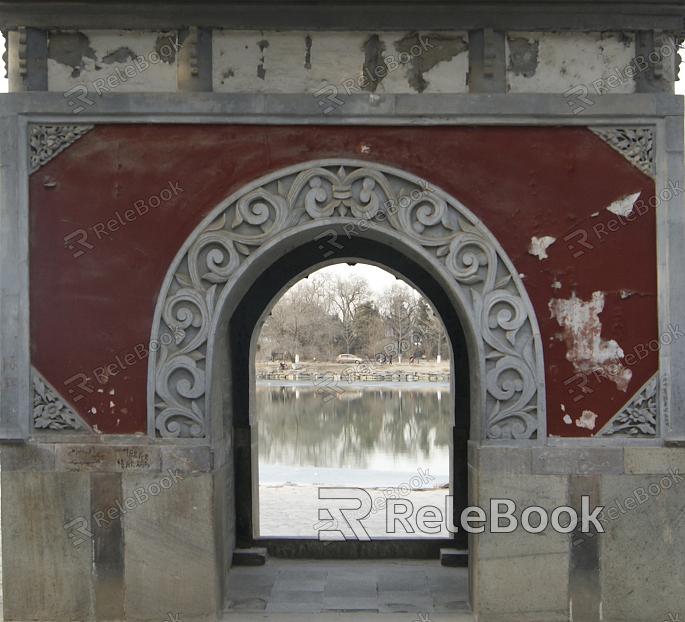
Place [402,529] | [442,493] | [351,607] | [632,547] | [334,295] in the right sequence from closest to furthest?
1. [632,547]
2. [351,607]
3. [402,529]
4. [442,493]
5. [334,295]

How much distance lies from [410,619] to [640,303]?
2.77 metres

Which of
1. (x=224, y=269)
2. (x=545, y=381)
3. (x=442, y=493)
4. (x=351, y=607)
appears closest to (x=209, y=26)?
(x=224, y=269)

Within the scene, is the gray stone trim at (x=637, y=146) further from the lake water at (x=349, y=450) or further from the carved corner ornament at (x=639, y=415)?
the lake water at (x=349, y=450)

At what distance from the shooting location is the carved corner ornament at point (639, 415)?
5035 mm

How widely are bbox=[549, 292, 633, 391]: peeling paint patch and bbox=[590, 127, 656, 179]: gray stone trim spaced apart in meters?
1.01

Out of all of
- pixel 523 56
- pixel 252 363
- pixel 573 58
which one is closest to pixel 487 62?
pixel 523 56

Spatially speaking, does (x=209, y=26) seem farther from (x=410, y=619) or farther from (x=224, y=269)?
(x=410, y=619)

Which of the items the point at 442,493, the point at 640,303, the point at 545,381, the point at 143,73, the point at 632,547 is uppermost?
the point at 143,73

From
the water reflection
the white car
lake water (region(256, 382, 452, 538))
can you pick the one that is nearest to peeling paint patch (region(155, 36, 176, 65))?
lake water (region(256, 382, 452, 538))

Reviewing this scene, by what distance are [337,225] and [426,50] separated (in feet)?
4.55

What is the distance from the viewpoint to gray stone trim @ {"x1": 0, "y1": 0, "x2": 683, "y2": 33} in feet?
16.5

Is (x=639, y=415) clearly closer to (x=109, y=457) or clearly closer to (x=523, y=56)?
(x=523, y=56)

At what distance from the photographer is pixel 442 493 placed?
980cm

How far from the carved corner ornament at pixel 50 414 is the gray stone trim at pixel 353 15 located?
2.49m
